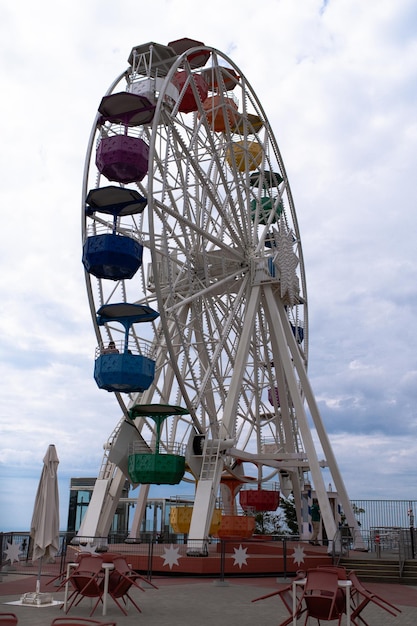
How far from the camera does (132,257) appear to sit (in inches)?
728

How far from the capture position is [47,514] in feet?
39.8

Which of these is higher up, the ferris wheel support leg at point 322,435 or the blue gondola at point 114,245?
the blue gondola at point 114,245

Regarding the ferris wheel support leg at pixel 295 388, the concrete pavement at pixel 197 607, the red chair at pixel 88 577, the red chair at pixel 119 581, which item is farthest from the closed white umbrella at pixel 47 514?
the ferris wheel support leg at pixel 295 388

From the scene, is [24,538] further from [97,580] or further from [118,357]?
[97,580]

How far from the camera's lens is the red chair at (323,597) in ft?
27.6

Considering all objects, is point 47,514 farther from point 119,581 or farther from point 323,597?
point 323,597

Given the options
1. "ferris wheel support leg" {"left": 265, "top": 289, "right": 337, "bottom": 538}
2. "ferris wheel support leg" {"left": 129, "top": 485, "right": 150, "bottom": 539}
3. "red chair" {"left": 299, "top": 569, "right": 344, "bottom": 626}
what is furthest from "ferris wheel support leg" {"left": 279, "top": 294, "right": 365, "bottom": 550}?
"red chair" {"left": 299, "top": 569, "right": 344, "bottom": 626}

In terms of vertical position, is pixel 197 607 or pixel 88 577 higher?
pixel 88 577

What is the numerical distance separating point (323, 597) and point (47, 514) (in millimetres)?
5707

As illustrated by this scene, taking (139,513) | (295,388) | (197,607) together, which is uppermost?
(295,388)

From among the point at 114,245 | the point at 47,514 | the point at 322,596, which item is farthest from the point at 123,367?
the point at 322,596

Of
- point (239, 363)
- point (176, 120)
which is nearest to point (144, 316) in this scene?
point (239, 363)

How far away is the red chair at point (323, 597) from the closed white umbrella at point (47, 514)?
5.21 meters

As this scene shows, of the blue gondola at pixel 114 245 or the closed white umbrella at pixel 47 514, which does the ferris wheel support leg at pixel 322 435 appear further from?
the closed white umbrella at pixel 47 514
